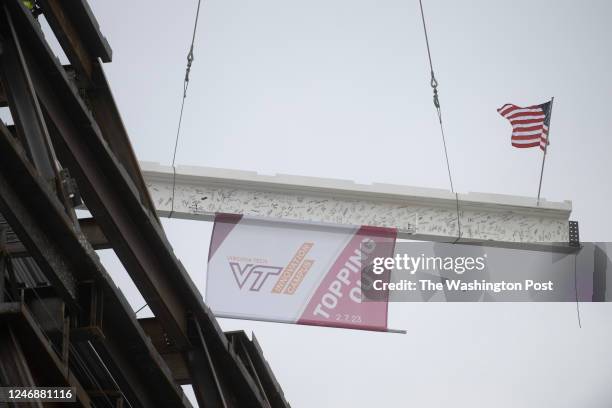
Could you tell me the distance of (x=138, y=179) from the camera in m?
9.11

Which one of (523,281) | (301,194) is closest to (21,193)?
(301,194)

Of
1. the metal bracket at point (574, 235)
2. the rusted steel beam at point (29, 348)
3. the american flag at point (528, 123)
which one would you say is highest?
the american flag at point (528, 123)

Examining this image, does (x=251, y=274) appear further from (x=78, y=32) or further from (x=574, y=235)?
(x=78, y=32)

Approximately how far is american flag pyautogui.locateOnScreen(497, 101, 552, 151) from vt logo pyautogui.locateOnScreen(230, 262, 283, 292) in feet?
17.7

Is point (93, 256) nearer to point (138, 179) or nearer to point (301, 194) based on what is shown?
point (138, 179)

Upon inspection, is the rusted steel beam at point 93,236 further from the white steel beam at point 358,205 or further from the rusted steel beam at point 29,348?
the white steel beam at point 358,205

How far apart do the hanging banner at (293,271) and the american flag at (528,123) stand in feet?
10.9

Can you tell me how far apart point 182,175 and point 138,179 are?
29.2ft

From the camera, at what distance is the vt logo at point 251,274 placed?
54.1 feet

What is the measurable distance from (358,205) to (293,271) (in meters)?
2.22

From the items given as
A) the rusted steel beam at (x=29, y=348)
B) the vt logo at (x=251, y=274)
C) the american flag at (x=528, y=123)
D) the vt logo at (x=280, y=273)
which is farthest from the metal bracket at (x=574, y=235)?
the rusted steel beam at (x=29, y=348)

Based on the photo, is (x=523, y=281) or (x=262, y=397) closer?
(x=262, y=397)

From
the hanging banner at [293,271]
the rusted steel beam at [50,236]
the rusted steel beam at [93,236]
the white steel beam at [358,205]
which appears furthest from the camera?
the white steel beam at [358,205]

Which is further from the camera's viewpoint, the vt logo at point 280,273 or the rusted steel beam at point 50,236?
the vt logo at point 280,273
